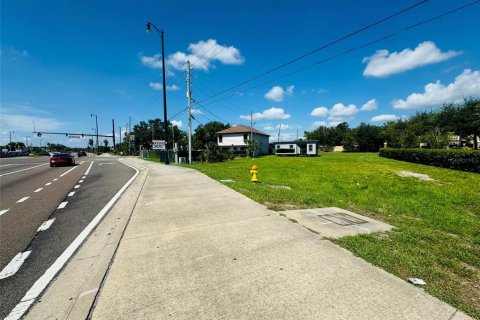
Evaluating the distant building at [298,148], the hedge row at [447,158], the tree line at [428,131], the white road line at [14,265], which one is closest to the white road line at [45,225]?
the white road line at [14,265]

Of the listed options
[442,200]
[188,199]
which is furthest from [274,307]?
[442,200]

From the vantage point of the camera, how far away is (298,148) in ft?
179

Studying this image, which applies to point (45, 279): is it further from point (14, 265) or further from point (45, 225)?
point (45, 225)

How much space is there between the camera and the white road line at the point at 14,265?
368 cm

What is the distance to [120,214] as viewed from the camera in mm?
6812

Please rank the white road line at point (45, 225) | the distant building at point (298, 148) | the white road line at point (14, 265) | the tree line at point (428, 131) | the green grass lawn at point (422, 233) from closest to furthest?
the green grass lawn at point (422, 233)
the white road line at point (14, 265)
the white road line at point (45, 225)
the tree line at point (428, 131)
the distant building at point (298, 148)

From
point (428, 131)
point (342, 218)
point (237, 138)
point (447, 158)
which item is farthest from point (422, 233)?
point (237, 138)

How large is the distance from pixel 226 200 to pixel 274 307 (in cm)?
524

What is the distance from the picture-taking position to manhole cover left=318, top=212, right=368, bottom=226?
5766mm

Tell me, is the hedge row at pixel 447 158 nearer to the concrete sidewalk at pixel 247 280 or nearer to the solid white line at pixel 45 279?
the concrete sidewalk at pixel 247 280

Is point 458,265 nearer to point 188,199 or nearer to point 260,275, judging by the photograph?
point 260,275

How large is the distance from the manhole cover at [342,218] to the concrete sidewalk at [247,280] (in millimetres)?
1053

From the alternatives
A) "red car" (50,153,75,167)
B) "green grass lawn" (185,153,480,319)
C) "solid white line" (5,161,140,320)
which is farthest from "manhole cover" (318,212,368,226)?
"red car" (50,153,75,167)

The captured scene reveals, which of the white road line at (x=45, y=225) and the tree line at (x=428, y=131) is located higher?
the tree line at (x=428, y=131)
